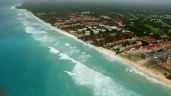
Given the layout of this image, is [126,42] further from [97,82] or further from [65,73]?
[97,82]

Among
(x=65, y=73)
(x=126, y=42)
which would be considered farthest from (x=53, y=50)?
(x=126, y=42)

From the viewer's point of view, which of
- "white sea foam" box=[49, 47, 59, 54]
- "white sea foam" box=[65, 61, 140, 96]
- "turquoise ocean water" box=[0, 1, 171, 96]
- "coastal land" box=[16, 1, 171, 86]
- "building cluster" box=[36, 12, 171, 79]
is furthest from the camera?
"white sea foam" box=[49, 47, 59, 54]

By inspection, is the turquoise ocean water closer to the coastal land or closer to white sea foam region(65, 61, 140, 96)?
white sea foam region(65, 61, 140, 96)

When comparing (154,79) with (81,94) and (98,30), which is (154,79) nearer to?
(81,94)

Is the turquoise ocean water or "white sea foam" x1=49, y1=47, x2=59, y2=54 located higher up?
the turquoise ocean water

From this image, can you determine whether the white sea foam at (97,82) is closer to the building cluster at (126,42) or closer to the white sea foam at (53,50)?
the white sea foam at (53,50)

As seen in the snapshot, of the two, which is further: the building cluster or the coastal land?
the building cluster

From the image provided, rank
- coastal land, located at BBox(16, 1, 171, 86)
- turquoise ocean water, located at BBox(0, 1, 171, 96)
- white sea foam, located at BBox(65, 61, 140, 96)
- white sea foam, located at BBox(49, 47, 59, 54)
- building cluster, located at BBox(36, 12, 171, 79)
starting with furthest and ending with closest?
white sea foam, located at BBox(49, 47, 59, 54) < building cluster, located at BBox(36, 12, 171, 79) < coastal land, located at BBox(16, 1, 171, 86) < turquoise ocean water, located at BBox(0, 1, 171, 96) < white sea foam, located at BBox(65, 61, 140, 96)

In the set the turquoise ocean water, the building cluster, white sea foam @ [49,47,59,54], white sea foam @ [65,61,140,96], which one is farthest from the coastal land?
white sea foam @ [49,47,59,54]

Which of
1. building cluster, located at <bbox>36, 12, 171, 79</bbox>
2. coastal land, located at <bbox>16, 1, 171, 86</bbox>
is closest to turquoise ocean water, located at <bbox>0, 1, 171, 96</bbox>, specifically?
coastal land, located at <bbox>16, 1, 171, 86</bbox>
